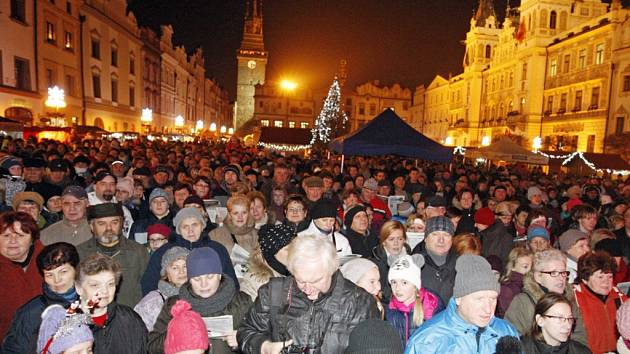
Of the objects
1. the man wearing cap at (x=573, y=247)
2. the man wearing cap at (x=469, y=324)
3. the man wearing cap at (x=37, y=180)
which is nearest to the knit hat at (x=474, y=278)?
the man wearing cap at (x=469, y=324)

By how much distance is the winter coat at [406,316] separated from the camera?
132 inches

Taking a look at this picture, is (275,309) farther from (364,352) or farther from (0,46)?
(0,46)

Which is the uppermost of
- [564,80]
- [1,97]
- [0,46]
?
[564,80]

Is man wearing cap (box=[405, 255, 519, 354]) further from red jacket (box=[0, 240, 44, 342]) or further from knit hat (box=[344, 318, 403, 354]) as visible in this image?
red jacket (box=[0, 240, 44, 342])

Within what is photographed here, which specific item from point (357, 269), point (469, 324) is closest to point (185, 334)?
point (357, 269)

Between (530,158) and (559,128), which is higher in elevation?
(559,128)

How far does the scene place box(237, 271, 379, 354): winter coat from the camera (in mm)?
2674

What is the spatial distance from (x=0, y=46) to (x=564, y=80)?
43843 mm

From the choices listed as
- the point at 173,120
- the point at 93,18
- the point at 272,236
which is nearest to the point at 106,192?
the point at 272,236

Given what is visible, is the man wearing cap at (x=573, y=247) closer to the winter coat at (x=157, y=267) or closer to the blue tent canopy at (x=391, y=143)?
the winter coat at (x=157, y=267)

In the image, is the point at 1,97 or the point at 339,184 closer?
the point at 339,184

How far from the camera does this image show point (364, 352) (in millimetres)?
2133

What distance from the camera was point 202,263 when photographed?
10.9 ft

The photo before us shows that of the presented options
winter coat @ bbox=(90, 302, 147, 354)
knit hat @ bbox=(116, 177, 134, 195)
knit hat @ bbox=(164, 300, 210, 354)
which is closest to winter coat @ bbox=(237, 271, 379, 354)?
knit hat @ bbox=(164, 300, 210, 354)
